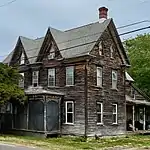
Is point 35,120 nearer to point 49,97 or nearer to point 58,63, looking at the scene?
point 49,97

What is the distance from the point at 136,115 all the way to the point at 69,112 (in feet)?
50.7

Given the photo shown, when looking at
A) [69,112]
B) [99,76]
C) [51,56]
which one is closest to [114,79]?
[99,76]

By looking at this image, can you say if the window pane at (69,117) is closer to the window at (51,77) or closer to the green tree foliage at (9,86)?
the window at (51,77)

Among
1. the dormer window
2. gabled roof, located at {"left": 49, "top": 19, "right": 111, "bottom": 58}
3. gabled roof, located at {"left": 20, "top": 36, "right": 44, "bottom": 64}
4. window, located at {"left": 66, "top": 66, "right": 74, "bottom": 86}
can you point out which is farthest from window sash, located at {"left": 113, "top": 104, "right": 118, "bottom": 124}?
gabled roof, located at {"left": 20, "top": 36, "right": 44, "bottom": 64}

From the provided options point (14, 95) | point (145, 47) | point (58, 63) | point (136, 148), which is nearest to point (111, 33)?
point (58, 63)

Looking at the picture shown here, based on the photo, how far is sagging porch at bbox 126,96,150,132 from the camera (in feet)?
133

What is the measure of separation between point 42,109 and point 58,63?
186 inches

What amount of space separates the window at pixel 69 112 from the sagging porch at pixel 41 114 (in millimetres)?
726

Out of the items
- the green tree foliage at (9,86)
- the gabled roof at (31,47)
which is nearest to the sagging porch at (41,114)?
the green tree foliage at (9,86)

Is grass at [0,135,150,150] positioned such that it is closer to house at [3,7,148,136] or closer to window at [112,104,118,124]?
house at [3,7,148,136]

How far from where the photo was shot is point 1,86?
3103 cm

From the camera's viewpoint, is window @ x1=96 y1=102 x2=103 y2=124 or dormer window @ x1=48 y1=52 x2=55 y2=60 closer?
window @ x1=96 y1=102 x2=103 y2=124

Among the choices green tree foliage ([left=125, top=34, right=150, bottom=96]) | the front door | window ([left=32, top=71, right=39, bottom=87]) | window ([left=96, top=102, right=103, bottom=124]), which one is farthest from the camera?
green tree foliage ([left=125, top=34, right=150, bottom=96])

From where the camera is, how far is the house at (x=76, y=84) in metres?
31.1
